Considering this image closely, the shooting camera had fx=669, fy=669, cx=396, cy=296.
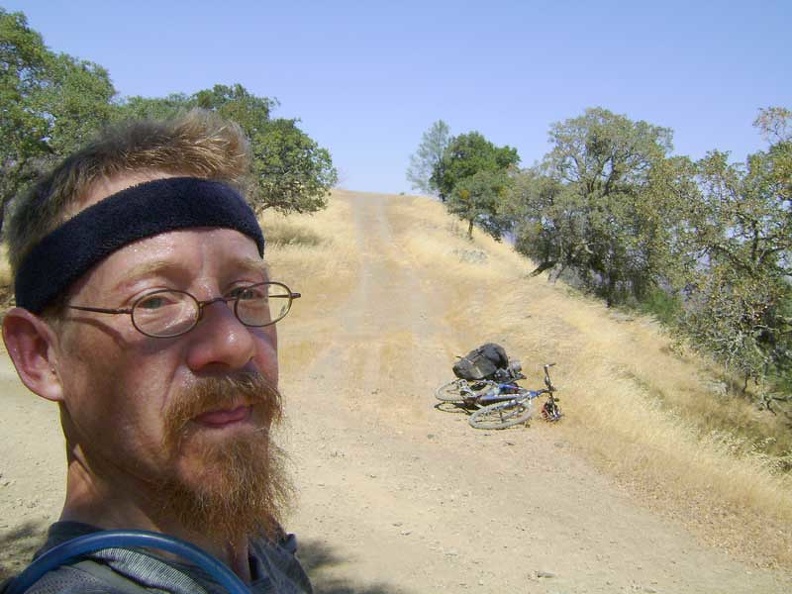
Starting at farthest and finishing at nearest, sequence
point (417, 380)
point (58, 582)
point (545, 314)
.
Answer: point (545, 314), point (417, 380), point (58, 582)

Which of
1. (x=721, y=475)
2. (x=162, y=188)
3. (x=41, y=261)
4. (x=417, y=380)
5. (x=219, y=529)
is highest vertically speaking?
(x=162, y=188)

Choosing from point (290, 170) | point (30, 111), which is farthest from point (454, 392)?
point (290, 170)

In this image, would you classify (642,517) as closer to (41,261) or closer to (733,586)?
(733,586)

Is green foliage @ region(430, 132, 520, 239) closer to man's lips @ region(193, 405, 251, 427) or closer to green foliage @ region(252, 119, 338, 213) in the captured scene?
green foliage @ region(252, 119, 338, 213)

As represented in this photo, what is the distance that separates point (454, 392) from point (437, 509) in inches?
204

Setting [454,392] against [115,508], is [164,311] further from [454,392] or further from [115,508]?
[454,392]

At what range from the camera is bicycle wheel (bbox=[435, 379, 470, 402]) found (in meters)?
11.8

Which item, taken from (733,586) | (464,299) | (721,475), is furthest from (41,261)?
(464,299)

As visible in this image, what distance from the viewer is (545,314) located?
59.9ft

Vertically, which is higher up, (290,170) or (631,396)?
(290,170)

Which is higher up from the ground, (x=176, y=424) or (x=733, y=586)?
(x=176, y=424)

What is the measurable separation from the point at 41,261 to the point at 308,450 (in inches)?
308

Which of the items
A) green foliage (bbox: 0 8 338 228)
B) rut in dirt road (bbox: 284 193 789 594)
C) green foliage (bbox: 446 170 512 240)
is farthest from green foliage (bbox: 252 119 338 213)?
rut in dirt road (bbox: 284 193 789 594)

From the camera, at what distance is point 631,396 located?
12805 mm
